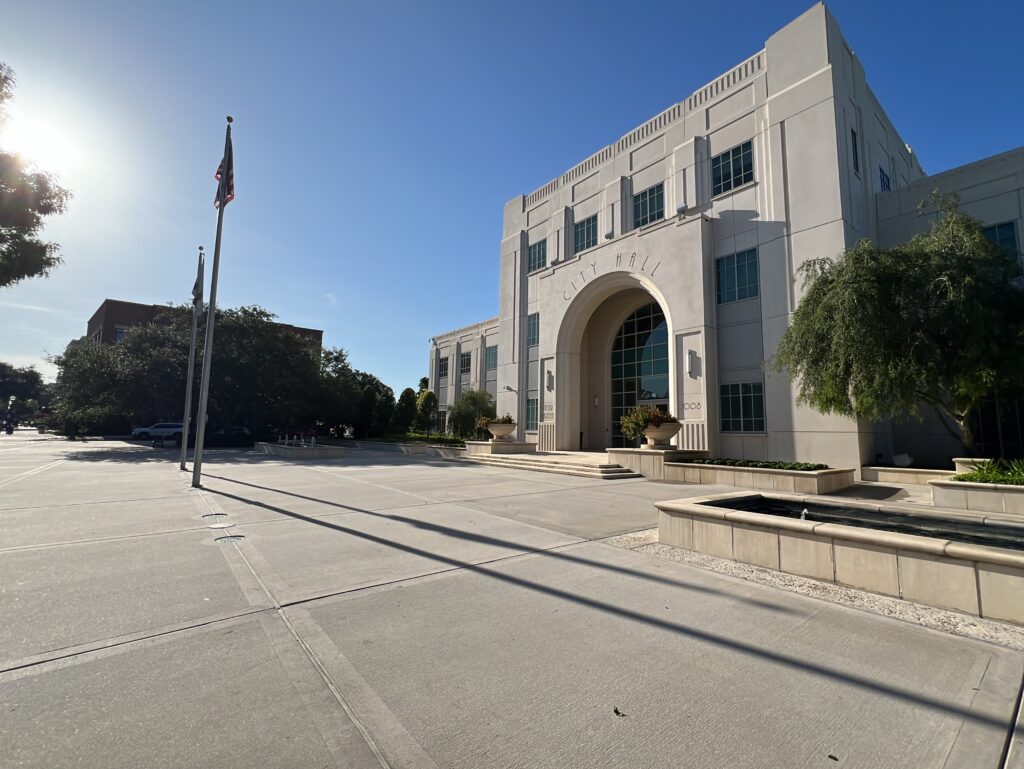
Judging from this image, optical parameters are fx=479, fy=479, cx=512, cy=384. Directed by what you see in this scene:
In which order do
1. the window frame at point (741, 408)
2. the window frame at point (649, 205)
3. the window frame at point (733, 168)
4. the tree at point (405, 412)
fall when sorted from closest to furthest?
the window frame at point (741, 408), the window frame at point (733, 168), the window frame at point (649, 205), the tree at point (405, 412)

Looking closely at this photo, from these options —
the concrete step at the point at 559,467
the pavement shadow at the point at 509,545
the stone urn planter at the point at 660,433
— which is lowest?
the pavement shadow at the point at 509,545

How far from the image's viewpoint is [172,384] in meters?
32.7

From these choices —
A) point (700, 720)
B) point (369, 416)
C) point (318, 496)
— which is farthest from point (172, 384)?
point (700, 720)

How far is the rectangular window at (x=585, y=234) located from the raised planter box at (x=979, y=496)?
19.9 metres

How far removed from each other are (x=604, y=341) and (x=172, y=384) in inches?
1143

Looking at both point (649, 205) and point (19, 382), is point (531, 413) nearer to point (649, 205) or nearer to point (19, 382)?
point (649, 205)

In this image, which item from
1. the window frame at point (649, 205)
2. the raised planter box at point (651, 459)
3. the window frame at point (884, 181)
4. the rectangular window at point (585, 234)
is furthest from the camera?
the rectangular window at point (585, 234)

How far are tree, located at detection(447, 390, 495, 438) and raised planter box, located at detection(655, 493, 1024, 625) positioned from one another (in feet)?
86.3

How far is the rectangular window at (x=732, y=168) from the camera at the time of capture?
66.2ft

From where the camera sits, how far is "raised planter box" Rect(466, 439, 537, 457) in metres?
24.4

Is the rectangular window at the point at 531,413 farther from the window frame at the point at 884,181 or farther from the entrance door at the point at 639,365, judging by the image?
the window frame at the point at 884,181

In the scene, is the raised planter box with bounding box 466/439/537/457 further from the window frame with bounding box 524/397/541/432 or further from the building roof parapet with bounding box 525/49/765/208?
the building roof parapet with bounding box 525/49/765/208

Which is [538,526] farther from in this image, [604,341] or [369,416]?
[369,416]

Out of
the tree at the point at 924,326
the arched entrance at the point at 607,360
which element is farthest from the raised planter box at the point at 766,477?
the arched entrance at the point at 607,360
